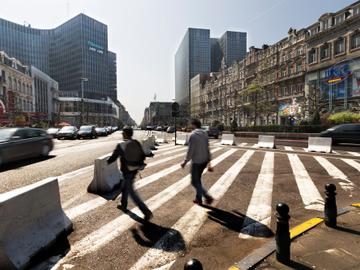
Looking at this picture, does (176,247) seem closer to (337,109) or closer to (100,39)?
(337,109)

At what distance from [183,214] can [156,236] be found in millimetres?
1047

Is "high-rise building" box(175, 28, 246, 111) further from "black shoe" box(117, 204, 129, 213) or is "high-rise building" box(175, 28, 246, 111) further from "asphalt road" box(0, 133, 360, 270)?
"black shoe" box(117, 204, 129, 213)

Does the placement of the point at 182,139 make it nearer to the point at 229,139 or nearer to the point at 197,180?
the point at 229,139

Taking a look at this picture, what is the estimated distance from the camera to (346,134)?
18.3 metres

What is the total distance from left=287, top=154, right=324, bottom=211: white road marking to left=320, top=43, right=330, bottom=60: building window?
38624mm

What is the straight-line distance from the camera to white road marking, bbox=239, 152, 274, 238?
4223 millimetres

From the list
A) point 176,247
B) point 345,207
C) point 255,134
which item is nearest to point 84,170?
point 176,247

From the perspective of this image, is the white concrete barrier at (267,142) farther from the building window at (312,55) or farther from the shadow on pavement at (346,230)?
the building window at (312,55)

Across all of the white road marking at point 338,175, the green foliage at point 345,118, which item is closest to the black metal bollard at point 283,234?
the white road marking at point 338,175

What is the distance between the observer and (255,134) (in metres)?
35.1

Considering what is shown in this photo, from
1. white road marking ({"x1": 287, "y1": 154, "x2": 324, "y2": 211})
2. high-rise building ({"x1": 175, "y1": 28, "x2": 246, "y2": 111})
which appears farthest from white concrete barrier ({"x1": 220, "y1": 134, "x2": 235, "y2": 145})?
high-rise building ({"x1": 175, "y1": 28, "x2": 246, "y2": 111})

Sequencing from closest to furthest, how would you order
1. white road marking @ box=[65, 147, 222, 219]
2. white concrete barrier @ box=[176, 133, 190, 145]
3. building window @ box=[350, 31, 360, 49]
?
white road marking @ box=[65, 147, 222, 219] → white concrete barrier @ box=[176, 133, 190, 145] → building window @ box=[350, 31, 360, 49]

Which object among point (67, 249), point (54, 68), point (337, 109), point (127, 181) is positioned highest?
point (54, 68)

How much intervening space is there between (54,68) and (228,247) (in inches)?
5533
